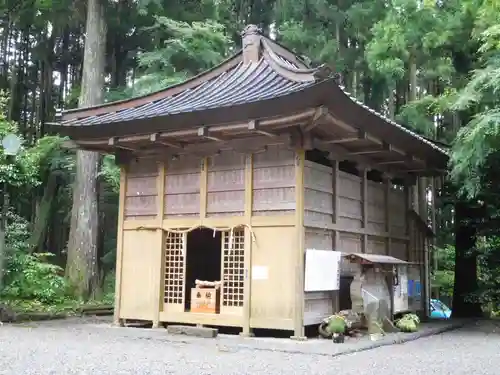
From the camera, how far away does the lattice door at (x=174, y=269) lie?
A: 10211 mm

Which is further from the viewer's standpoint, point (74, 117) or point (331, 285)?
point (74, 117)

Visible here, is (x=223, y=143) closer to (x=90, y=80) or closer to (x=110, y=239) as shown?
(x=90, y=80)

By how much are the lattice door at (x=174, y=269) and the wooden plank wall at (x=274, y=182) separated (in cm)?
171

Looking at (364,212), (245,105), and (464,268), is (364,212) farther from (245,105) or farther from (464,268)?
(464,268)

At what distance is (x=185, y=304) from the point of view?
34.8ft

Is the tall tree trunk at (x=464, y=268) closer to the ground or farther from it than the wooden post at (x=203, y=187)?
closer to the ground

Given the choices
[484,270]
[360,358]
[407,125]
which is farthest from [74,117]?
[484,270]

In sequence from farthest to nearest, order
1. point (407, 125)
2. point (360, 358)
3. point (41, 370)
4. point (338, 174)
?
point (407, 125), point (338, 174), point (360, 358), point (41, 370)

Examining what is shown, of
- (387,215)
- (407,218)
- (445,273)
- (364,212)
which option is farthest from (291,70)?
(445,273)

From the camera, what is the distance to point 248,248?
9367mm

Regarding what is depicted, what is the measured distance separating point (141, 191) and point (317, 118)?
4.21 metres

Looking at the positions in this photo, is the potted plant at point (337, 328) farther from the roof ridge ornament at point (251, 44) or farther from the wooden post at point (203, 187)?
the roof ridge ornament at point (251, 44)

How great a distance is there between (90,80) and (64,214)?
384 inches

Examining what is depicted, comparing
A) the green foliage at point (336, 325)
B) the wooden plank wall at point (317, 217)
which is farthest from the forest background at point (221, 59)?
the green foliage at point (336, 325)
